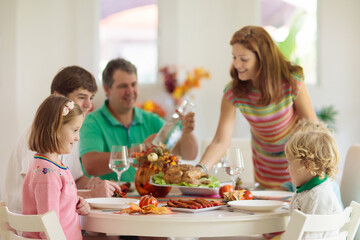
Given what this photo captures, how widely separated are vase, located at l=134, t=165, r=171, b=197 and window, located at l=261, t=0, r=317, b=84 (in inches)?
147

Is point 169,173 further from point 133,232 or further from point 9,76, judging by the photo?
point 9,76

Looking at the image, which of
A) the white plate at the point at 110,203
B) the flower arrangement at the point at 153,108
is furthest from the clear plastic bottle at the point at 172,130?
the flower arrangement at the point at 153,108

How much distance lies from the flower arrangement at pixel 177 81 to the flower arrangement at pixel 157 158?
2877 mm

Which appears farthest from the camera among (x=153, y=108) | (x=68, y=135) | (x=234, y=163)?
(x=153, y=108)

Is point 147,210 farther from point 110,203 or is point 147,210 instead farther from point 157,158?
point 157,158

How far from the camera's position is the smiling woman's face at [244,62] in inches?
99.1

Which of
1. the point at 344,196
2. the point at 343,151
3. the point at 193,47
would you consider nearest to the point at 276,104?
the point at 344,196

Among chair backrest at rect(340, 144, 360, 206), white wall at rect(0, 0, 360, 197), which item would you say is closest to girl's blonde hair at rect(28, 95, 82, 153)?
chair backrest at rect(340, 144, 360, 206)

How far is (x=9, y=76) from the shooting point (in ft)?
16.5

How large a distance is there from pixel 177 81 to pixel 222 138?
8.14 feet

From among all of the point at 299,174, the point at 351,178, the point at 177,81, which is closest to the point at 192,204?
the point at 299,174

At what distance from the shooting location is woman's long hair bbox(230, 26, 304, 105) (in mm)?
2482

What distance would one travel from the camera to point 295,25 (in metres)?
5.48

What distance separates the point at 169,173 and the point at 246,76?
0.78m
